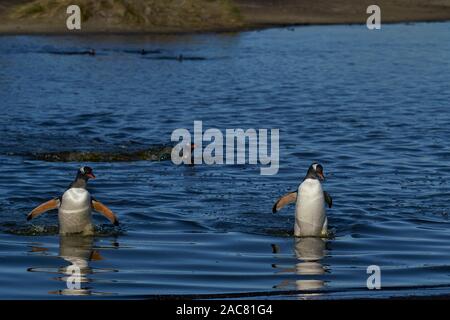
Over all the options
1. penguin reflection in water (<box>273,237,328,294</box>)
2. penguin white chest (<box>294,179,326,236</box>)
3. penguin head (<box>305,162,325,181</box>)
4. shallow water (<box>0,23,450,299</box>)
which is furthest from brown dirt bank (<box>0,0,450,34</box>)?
penguin reflection in water (<box>273,237,328,294</box>)

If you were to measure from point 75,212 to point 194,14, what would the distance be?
→ 44152 mm

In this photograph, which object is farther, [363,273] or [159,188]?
[159,188]

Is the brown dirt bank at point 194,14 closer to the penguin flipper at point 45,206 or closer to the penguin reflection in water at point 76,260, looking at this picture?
the penguin flipper at point 45,206

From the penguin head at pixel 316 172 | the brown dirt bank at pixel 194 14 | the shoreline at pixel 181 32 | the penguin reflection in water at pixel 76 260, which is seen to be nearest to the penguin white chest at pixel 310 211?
the penguin head at pixel 316 172

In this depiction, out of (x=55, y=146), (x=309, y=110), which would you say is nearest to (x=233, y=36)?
(x=309, y=110)

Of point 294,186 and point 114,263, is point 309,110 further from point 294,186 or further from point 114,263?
point 114,263

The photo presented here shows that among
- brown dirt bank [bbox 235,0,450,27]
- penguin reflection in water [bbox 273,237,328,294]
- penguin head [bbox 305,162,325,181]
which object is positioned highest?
brown dirt bank [bbox 235,0,450,27]

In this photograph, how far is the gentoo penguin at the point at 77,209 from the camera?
1480 centimetres

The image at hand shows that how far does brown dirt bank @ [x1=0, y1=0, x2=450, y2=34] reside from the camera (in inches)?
2119

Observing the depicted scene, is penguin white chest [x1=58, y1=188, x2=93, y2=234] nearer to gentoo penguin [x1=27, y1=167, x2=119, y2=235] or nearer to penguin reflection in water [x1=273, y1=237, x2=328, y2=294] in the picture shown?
gentoo penguin [x1=27, y1=167, x2=119, y2=235]

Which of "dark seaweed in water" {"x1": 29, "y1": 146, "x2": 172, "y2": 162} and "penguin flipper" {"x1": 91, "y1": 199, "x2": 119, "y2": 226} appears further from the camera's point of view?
"dark seaweed in water" {"x1": 29, "y1": 146, "x2": 172, "y2": 162}

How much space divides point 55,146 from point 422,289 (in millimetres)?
12156

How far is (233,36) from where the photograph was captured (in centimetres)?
5388

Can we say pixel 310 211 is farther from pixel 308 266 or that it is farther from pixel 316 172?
pixel 308 266
